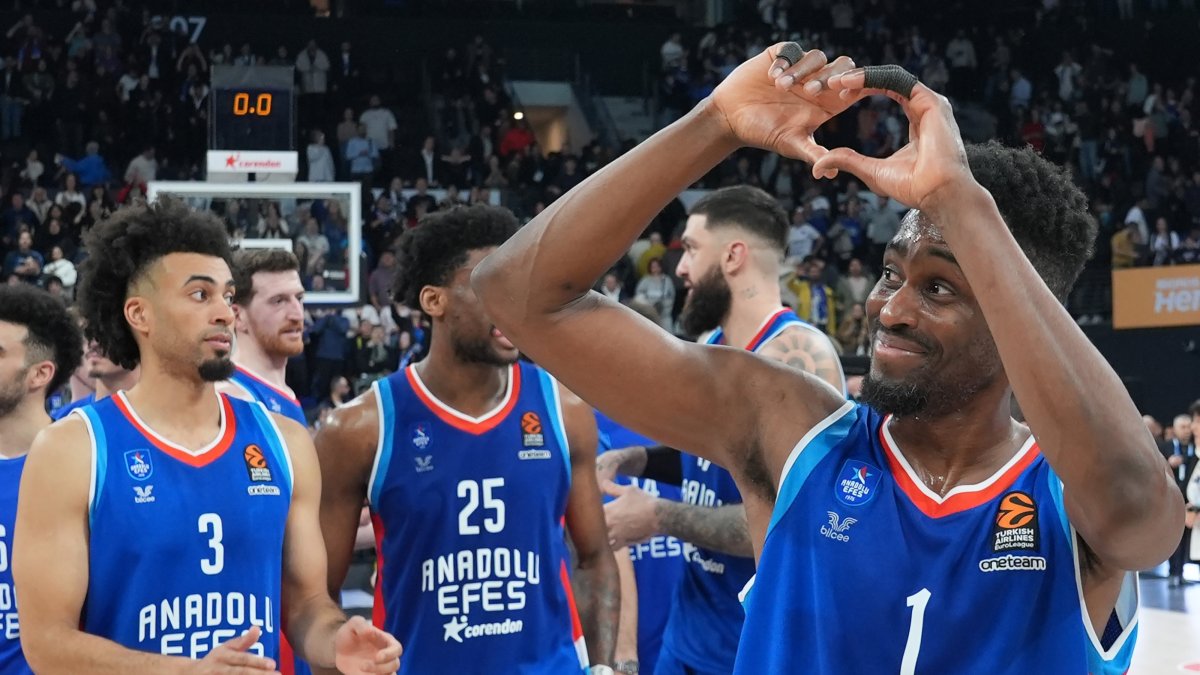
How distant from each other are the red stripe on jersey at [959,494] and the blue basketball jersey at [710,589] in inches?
103

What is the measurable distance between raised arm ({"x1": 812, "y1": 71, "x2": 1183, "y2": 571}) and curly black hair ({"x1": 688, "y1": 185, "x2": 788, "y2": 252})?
11.4 feet

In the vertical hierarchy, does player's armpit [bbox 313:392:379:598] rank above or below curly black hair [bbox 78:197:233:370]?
below

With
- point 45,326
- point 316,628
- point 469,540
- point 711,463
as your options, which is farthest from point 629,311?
point 45,326

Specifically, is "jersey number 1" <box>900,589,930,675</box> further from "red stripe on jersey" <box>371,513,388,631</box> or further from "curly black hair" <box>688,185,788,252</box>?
"curly black hair" <box>688,185,788,252</box>

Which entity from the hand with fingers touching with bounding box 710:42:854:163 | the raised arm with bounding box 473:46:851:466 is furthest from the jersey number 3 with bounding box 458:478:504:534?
the hand with fingers touching with bounding box 710:42:854:163

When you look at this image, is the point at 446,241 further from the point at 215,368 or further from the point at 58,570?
the point at 58,570

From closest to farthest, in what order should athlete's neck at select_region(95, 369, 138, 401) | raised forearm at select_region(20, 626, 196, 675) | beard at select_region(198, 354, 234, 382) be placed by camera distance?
raised forearm at select_region(20, 626, 196, 675), beard at select_region(198, 354, 234, 382), athlete's neck at select_region(95, 369, 138, 401)

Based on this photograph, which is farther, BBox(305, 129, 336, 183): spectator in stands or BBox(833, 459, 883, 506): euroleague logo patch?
BBox(305, 129, 336, 183): spectator in stands

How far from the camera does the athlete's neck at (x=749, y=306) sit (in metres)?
5.44

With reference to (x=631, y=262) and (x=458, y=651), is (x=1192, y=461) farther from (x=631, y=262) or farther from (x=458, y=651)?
(x=458, y=651)

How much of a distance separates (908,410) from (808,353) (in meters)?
2.66

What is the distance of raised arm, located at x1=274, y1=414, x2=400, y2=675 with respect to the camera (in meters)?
3.68

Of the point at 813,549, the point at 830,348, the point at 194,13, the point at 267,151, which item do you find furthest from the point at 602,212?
the point at 194,13

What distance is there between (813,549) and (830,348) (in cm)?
275
